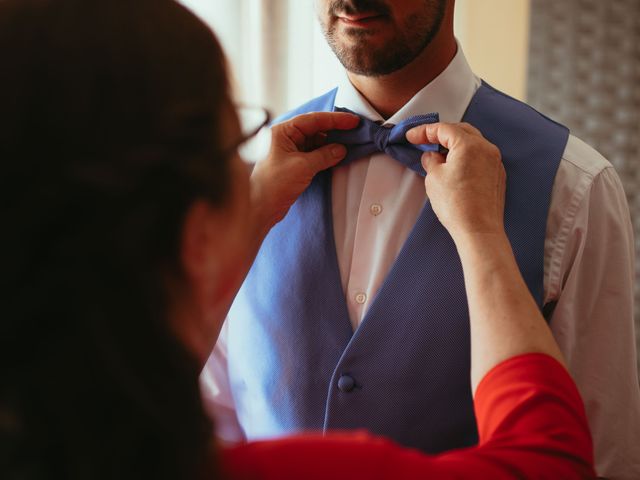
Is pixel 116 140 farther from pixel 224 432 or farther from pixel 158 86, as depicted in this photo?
pixel 224 432

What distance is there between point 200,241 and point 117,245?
10cm

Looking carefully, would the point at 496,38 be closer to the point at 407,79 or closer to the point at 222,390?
the point at 407,79

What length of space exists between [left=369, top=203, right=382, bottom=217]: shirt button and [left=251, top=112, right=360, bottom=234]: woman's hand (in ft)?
0.31

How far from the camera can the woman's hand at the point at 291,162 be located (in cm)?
128

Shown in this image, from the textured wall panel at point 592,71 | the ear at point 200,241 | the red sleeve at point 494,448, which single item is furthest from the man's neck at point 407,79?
the textured wall panel at point 592,71

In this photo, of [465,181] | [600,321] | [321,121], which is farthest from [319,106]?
[600,321]

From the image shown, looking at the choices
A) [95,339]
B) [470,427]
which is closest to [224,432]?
[470,427]

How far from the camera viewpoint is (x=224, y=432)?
1.42 metres

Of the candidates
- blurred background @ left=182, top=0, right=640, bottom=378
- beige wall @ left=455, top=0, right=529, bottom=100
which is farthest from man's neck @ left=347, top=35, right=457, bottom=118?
beige wall @ left=455, top=0, right=529, bottom=100

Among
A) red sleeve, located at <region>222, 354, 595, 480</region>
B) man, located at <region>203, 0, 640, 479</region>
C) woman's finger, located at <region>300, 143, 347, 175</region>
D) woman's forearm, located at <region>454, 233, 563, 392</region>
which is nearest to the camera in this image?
red sleeve, located at <region>222, 354, 595, 480</region>

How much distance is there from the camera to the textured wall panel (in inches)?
96.8

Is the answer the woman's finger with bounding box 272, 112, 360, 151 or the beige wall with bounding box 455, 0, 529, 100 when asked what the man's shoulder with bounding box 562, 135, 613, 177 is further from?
the beige wall with bounding box 455, 0, 529, 100

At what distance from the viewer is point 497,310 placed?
0.98 m

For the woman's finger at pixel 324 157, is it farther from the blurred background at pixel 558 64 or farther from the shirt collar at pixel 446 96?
the blurred background at pixel 558 64
